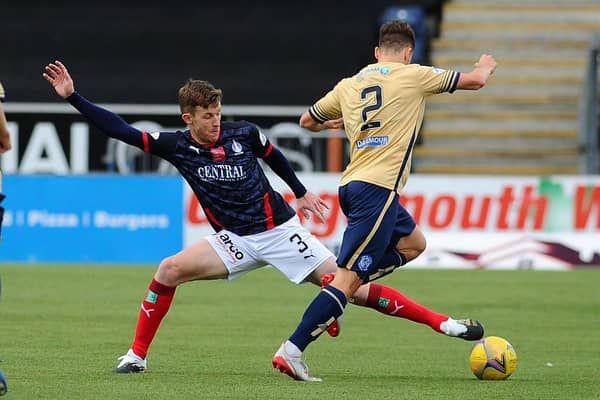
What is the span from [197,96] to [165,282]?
1146 millimetres

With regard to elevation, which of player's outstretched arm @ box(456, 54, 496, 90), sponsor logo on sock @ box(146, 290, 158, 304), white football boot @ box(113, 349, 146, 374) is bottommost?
white football boot @ box(113, 349, 146, 374)

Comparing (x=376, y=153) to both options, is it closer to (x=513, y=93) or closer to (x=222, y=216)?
(x=222, y=216)

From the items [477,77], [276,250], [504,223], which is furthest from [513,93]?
[477,77]

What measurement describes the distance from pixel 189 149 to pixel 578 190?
11.6 metres

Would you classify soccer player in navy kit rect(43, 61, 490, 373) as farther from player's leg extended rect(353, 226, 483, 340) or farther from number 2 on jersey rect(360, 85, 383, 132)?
number 2 on jersey rect(360, 85, 383, 132)

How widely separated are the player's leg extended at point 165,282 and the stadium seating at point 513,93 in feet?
50.1

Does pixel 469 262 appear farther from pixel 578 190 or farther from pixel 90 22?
pixel 90 22

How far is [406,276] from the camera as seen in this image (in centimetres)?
1716

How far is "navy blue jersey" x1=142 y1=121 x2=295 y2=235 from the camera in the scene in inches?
327

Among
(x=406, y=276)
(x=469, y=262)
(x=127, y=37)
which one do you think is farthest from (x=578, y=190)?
(x=127, y=37)

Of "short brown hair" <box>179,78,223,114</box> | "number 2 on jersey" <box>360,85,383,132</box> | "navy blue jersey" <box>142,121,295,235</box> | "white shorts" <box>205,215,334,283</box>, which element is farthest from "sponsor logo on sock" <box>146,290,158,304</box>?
"number 2 on jersey" <box>360,85,383,132</box>

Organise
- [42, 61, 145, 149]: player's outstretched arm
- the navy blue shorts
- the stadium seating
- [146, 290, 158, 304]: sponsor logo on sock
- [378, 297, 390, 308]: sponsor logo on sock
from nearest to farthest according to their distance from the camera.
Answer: the navy blue shorts → [42, 61, 145, 149]: player's outstretched arm → [146, 290, 158, 304]: sponsor logo on sock → [378, 297, 390, 308]: sponsor logo on sock → the stadium seating

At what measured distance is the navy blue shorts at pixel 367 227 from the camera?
25.8 feet

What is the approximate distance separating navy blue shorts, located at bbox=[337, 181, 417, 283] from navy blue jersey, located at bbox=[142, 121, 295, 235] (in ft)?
2.32
